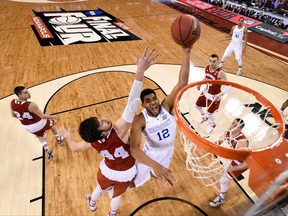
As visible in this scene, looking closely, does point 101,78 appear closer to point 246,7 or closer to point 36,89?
point 36,89

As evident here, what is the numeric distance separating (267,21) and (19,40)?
488 inches

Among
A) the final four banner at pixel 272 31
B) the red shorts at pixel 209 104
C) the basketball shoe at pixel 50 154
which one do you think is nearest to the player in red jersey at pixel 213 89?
the red shorts at pixel 209 104

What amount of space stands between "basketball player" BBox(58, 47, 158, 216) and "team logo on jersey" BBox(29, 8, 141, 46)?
673 cm

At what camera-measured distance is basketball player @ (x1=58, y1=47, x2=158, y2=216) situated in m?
1.55

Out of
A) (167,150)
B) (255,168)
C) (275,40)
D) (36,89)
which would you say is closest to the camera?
(255,168)

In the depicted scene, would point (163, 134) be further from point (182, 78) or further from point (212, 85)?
point (212, 85)

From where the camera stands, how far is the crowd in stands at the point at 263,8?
32.2 feet

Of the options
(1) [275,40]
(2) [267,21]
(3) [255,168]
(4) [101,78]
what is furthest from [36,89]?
(2) [267,21]

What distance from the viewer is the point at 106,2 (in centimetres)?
1280

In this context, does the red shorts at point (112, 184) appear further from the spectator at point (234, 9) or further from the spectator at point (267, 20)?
the spectator at point (234, 9)

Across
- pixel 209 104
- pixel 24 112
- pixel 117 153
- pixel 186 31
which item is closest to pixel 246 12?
pixel 209 104

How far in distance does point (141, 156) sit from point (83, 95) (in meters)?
3.49

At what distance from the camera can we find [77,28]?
863 centimetres

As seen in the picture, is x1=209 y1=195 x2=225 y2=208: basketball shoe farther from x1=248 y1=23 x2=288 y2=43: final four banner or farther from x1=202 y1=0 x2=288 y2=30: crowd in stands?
x1=202 y1=0 x2=288 y2=30: crowd in stands
